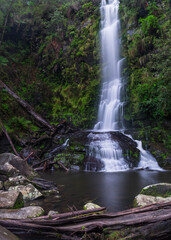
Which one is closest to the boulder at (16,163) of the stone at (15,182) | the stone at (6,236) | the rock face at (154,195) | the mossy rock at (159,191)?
the stone at (15,182)

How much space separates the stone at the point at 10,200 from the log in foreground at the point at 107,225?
130 centimetres

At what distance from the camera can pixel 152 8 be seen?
16812 mm

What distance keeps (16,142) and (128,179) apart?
7478 millimetres

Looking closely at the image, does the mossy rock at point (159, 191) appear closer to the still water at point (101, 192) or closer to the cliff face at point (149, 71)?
the still water at point (101, 192)

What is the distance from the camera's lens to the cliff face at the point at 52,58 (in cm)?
1719

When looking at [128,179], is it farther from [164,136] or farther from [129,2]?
[129,2]

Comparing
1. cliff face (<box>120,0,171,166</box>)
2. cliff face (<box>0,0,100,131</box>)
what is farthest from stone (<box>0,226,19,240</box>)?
cliff face (<box>0,0,100,131</box>)

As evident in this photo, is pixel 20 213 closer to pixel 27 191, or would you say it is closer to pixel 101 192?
pixel 27 191

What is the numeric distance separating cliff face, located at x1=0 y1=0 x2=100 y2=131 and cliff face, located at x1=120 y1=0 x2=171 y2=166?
131 inches

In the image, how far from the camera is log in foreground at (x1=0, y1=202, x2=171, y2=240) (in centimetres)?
218

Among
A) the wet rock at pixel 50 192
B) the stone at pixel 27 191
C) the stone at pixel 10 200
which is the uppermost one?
the stone at pixel 10 200

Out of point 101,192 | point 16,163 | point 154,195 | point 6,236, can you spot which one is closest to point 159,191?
point 154,195

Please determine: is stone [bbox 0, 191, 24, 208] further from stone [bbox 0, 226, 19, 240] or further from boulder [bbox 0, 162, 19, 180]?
boulder [bbox 0, 162, 19, 180]

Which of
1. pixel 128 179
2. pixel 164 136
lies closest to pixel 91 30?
pixel 164 136
